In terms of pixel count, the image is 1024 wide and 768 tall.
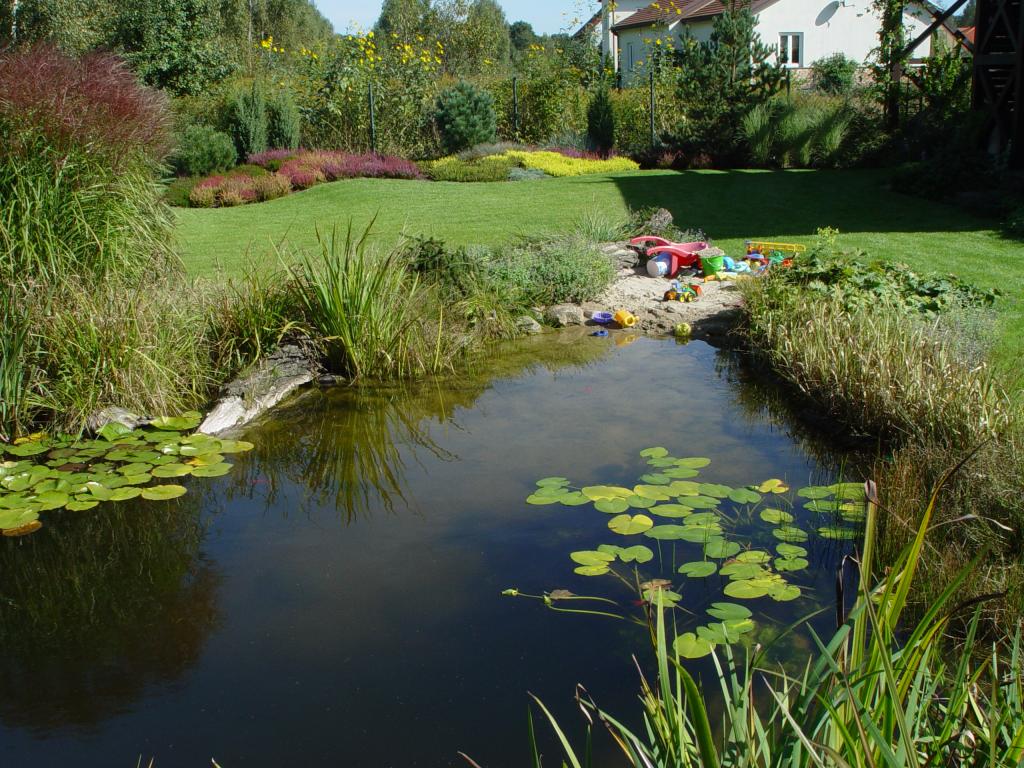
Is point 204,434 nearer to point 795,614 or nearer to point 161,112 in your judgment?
point 161,112

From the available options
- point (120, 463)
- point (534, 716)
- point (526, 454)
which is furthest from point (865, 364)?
point (120, 463)

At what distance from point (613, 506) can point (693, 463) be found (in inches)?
30.6

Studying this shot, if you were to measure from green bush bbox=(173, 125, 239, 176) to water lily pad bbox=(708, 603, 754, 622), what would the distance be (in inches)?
588

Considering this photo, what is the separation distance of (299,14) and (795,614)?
140ft

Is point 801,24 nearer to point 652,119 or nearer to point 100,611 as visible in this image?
point 652,119

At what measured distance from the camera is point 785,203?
43.4ft

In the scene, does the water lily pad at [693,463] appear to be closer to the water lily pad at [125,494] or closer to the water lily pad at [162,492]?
the water lily pad at [162,492]

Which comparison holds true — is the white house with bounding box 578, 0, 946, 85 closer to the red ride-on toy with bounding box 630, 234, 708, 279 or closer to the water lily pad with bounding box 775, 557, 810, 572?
the red ride-on toy with bounding box 630, 234, 708, 279

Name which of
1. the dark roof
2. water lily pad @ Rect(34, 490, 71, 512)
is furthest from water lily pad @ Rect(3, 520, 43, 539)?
the dark roof

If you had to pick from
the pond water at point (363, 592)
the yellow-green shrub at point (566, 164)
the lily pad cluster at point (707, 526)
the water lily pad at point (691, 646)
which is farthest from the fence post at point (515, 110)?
the water lily pad at point (691, 646)

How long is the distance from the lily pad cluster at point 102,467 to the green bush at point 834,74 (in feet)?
82.9

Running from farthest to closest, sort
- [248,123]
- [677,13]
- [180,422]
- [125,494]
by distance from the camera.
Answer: [677,13]
[248,123]
[180,422]
[125,494]

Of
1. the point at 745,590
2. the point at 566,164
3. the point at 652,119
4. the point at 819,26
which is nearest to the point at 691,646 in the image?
the point at 745,590

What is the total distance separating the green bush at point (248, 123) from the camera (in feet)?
60.2
